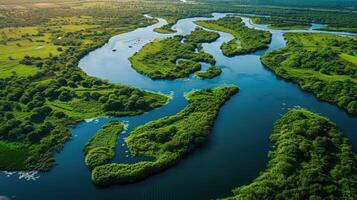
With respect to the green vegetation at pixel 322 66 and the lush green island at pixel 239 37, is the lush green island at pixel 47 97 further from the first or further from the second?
the lush green island at pixel 239 37

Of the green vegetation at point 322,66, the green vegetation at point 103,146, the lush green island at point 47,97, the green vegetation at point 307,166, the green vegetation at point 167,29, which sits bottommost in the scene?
the lush green island at point 47,97

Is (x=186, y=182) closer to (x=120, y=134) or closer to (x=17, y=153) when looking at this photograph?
(x=120, y=134)

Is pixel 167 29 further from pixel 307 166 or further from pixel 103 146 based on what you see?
pixel 307 166

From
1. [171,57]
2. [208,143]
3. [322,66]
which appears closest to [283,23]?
[322,66]

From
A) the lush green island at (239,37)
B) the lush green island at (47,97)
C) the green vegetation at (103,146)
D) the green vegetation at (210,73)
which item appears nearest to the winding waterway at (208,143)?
the green vegetation at (103,146)

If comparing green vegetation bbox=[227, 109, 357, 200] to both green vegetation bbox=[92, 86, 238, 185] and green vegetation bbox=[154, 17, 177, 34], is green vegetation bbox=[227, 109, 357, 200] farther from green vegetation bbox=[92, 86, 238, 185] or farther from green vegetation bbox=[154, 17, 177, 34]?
green vegetation bbox=[154, 17, 177, 34]

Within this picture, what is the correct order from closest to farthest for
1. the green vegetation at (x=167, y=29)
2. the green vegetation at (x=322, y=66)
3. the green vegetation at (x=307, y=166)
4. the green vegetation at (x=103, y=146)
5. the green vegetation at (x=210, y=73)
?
the green vegetation at (x=307, y=166) → the green vegetation at (x=103, y=146) → the green vegetation at (x=322, y=66) → the green vegetation at (x=210, y=73) → the green vegetation at (x=167, y=29)
